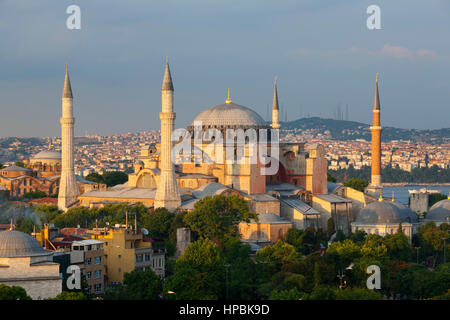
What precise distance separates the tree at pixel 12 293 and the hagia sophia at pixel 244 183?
17.8 metres

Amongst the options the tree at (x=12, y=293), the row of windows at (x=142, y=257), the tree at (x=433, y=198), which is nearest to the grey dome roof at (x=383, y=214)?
the tree at (x=433, y=198)

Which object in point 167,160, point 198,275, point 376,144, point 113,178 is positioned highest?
point 376,144

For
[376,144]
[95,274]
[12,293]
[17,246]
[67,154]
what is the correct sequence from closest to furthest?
1. [12,293]
2. [17,246]
3. [95,274]
4. [67,154]
5. [376,144]

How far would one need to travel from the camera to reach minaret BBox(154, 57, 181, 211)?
46250 mm

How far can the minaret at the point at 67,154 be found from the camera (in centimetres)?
5100

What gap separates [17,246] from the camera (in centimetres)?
3080

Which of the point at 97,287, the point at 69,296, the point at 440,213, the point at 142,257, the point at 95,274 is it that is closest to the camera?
the point at 69,296

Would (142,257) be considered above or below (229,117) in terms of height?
below

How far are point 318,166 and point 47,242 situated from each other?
20085mm

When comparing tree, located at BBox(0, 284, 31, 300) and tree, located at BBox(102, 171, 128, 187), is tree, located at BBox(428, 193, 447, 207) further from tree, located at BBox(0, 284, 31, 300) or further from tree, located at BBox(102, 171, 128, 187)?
tree, located at BBox(0, 284, 31, 300)

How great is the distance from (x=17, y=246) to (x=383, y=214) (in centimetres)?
2080

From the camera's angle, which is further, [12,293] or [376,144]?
[376,144]

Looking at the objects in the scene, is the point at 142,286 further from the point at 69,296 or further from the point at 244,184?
the point at 244,184

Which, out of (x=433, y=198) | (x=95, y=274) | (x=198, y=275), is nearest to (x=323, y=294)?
(x=198, y=275)
